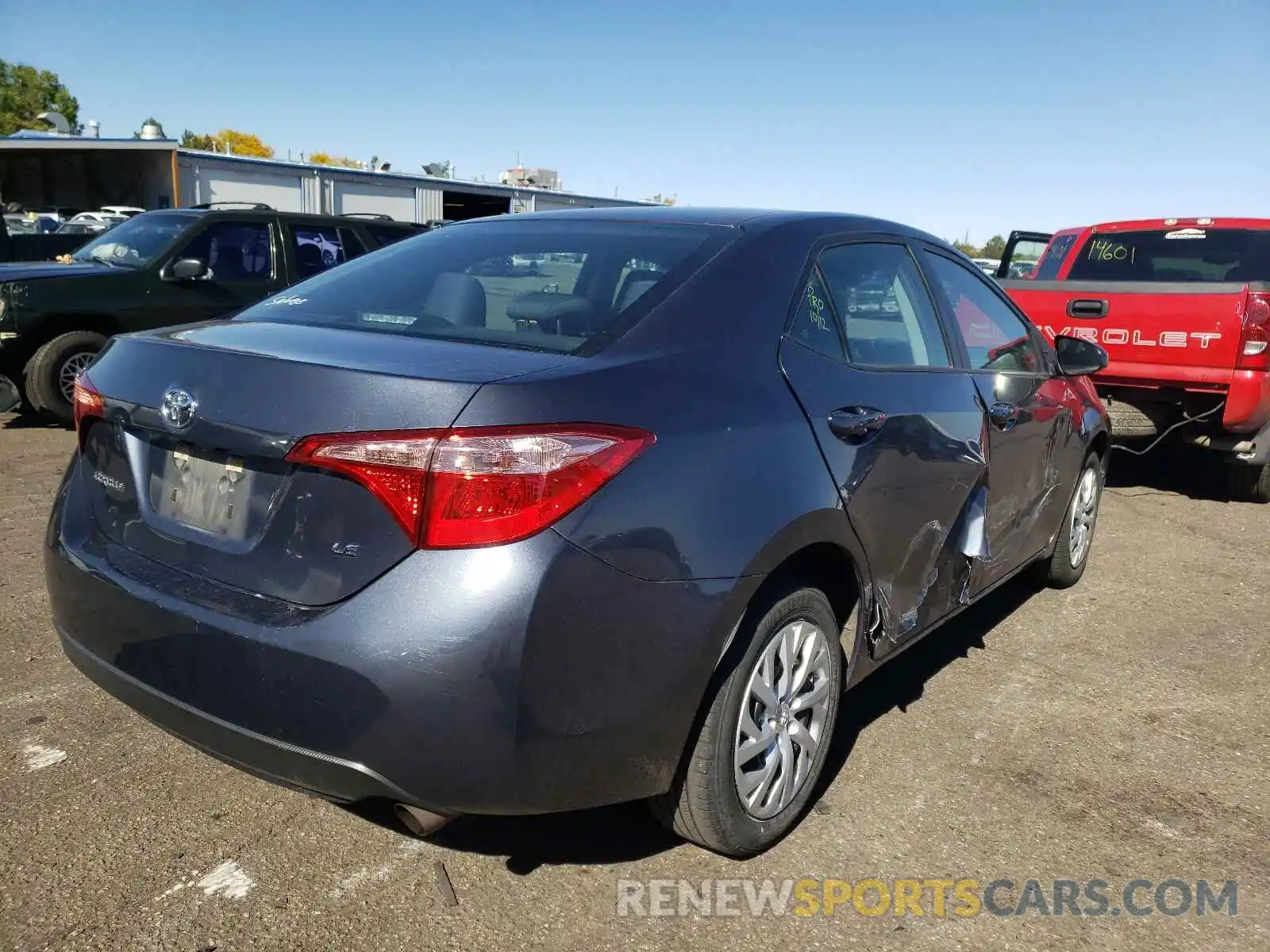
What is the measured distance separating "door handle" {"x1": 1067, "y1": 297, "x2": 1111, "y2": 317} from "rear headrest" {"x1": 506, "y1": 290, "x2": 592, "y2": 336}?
18.1 feet

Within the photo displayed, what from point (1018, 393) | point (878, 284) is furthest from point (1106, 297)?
point (878, 284)

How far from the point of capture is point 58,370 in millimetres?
7910

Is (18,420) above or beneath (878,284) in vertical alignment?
beneath

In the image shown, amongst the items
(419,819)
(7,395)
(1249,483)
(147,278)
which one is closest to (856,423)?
(419,819)

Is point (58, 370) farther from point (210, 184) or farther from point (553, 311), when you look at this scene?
point (210, 184)

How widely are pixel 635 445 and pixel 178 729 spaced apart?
1.17m

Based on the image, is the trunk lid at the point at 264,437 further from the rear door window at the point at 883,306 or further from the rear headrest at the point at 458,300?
the rear door window at the point at 883,306

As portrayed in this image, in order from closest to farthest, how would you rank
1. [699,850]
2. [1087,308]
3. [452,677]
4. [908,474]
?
[452,677]
[699,850]
[908,474]
[1087,308]

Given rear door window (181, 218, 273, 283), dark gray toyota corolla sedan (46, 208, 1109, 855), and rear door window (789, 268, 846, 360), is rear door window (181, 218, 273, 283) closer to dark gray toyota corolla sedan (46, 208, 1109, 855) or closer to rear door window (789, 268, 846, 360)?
dark gray toyota corolla sedan (46, 208, 1109, 855)

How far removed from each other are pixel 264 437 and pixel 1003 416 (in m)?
2.62

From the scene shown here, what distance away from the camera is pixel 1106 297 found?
23.4 ft

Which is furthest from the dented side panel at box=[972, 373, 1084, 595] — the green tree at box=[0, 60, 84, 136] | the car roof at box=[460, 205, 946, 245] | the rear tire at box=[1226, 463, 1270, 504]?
the green tree at box=[0, 60, 84, 136]

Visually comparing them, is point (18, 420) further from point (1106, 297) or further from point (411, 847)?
point (1106, 297)

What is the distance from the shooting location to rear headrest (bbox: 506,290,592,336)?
8.26ft
